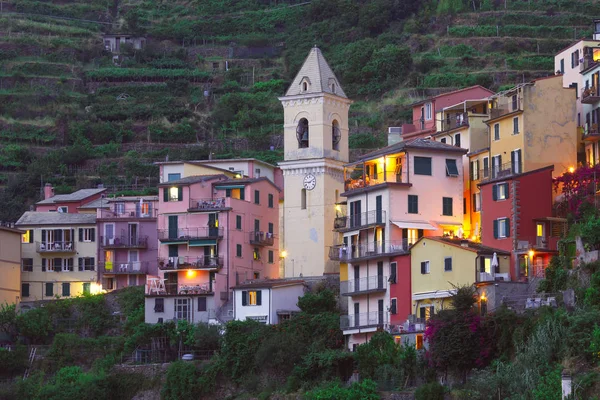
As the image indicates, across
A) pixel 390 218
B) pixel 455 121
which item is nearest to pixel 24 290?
pixel 390 218

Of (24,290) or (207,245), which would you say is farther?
(24,290)

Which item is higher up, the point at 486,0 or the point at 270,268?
the point at 486,0

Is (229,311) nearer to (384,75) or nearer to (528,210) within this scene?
(528,210)

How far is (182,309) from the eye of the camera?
9056cm

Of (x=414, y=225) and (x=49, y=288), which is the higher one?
(x=414, y=225)

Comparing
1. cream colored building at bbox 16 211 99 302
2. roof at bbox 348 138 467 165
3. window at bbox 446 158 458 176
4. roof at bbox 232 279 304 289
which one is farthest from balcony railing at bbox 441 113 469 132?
cream colored building at bbox 16 211 99 302

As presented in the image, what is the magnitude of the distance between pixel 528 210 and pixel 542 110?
687cm

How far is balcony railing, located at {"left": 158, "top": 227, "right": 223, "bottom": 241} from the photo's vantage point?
301 feet

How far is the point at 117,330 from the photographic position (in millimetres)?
92312

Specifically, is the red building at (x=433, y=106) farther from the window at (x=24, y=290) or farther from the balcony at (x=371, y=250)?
the window at (x=24, y=290)

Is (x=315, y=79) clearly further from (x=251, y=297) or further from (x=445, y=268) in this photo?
(x=445, y=268)

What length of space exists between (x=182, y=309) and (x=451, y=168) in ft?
59.0

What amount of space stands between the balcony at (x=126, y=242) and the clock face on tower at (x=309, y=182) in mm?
12721

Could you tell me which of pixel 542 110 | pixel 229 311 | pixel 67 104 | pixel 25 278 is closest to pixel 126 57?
pixel 67 104
